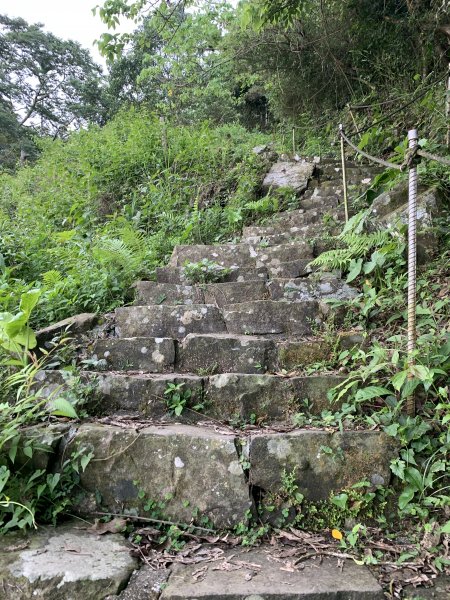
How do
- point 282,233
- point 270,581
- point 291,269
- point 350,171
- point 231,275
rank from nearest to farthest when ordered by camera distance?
point 270,581 → point 291,269 → point 231,275 → point 282,233 → point 350,171

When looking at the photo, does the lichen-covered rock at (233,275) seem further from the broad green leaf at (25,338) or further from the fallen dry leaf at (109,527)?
the fallen dry leaf at (109,527)

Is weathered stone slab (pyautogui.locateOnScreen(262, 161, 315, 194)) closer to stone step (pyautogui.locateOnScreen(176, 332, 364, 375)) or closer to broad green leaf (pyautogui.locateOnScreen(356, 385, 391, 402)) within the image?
stone step (pyautogui.locateOnScreen(176, 332, 364, 375))

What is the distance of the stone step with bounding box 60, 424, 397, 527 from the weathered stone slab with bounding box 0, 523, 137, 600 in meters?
0.24

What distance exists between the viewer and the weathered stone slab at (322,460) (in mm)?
2100

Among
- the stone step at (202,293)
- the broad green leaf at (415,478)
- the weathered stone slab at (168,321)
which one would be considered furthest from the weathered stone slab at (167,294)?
the broad green leaf at (415,478)

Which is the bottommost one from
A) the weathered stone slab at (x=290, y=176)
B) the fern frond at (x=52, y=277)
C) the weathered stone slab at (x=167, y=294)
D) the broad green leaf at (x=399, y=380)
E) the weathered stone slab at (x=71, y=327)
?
the broad green leaf at (x=399, y=380)

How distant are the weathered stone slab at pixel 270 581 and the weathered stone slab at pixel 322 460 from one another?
0.36 meters

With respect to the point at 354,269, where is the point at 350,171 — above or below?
above

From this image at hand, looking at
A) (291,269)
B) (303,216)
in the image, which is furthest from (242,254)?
(303,216)

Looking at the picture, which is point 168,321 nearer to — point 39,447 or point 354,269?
point 39,447

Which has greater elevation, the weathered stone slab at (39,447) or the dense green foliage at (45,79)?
the dense green foliage at (45,79)

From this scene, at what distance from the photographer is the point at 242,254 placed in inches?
173

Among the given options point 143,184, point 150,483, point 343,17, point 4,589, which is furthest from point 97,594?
point 343,17

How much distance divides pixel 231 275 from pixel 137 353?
1.45 m
